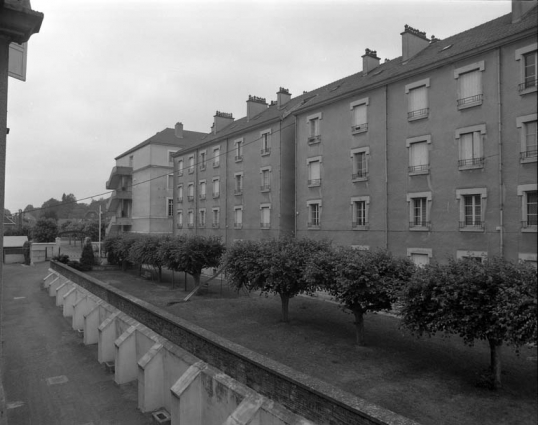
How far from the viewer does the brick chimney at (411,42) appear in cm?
2902

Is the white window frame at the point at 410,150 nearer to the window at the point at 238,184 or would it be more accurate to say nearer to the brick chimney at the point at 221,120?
the window at the point at 238,184

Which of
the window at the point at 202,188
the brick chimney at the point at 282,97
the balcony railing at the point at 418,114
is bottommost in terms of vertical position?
the window at the point at 202,188

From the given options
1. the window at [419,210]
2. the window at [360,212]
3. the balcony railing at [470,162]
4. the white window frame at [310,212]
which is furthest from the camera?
the white window frame at [310,212]

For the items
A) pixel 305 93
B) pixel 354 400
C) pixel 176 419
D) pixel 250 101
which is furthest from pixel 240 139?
pixel 354 400

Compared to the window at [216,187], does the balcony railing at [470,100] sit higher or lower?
higher

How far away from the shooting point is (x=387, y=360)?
56.2 ft

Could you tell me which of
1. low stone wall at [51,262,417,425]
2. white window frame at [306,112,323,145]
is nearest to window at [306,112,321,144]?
white window frame at [306,112,323,145]

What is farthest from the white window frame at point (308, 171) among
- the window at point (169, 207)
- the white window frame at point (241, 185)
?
the window at point (169, 207)

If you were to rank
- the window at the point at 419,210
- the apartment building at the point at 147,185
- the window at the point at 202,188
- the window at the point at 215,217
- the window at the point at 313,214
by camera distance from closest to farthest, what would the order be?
1. the window at the point at 419,210
2. the window at the point at 313,214
3. the window at the point at 215,217
4. the window at the point at 202,188
5. the apartment building at the point at 147,185

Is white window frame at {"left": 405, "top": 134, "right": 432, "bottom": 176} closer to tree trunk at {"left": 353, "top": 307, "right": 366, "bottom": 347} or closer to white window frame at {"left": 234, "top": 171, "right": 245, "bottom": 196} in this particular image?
tree trunk at {"left": 353, "top": 307, "right": 366, "bottom": 347}

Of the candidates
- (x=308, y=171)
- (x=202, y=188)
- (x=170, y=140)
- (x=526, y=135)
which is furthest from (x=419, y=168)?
(x=170, y=140)

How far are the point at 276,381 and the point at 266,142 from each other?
32801 mm

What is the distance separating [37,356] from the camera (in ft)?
64.1

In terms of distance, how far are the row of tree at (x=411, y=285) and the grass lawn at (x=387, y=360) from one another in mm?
1101
